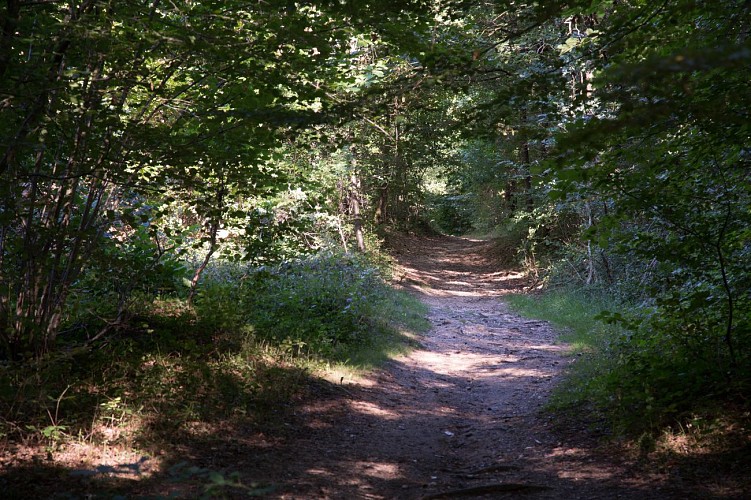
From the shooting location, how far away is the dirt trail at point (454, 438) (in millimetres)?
5156

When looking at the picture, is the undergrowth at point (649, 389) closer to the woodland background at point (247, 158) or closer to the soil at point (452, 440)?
the woodland background at point (247, 158)

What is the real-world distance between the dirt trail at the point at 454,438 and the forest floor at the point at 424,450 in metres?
0.02

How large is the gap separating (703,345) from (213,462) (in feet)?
16.7

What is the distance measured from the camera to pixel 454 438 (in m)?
7.03

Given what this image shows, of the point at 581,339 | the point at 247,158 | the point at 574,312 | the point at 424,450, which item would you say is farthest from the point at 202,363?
the point at 574,312

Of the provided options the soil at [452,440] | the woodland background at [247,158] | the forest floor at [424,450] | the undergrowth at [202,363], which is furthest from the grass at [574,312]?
the undergrowth at [202,363]

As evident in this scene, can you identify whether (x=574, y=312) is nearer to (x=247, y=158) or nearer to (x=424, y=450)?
(x=424, y=450)

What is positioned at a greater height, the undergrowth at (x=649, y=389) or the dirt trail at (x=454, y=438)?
the undergrowth at (x=649, y=389)

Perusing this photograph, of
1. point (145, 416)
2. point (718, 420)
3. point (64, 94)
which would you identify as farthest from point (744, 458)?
point (64, 94)

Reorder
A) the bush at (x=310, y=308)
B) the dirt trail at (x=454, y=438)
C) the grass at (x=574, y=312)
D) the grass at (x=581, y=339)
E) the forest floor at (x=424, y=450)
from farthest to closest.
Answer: the grass at (x=574, y=312) → the bush at (x=310, y=308) → the grass at (x=581, y=339) → the dirt trail at (x=454, y=438) → the forest floor at (x=424, y=450)

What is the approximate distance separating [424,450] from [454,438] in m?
0.64

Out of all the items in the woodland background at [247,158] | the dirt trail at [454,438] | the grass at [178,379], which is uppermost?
the woodland background at [247,158]

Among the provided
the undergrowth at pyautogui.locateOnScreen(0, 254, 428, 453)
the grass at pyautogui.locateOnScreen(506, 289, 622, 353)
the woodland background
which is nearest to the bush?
the undergrowth at pyautogui.locateOnScreen(0, 254, 428, 453)

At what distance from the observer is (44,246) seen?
235 inches
